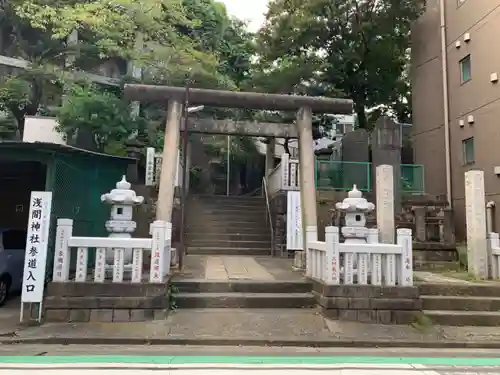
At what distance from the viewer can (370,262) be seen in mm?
8109

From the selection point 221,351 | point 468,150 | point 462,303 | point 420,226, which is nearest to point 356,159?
point 468,150

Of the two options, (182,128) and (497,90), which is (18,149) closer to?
(182,128)

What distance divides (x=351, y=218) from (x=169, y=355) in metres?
4.82

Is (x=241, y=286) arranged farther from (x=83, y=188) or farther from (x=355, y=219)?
(x=83, y=188)

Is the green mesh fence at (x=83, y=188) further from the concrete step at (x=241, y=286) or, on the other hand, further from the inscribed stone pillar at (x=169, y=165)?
the concrete step at (x=241, y=286)

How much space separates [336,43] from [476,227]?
11.0 m

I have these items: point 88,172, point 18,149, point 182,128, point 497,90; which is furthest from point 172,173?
point 497,90

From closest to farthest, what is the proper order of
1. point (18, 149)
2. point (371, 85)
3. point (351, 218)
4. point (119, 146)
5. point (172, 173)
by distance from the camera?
1. point (18, 149)
2. point (351, 218)
3. point (172, 173)
4. point (119, 146)
5. point (371, 85)

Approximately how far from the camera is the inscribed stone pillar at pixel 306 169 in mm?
10570

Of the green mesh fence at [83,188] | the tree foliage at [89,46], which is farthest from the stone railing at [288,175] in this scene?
the green mesh fence at [83,188]

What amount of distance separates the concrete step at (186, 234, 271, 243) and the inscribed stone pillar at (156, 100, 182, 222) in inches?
204

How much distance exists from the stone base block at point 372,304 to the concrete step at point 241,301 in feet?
2.53

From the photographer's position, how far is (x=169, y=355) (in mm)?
6031

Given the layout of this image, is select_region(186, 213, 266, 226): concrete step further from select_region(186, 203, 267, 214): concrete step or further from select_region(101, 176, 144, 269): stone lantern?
select_region(101, 176, 144, 269): stone lantern
